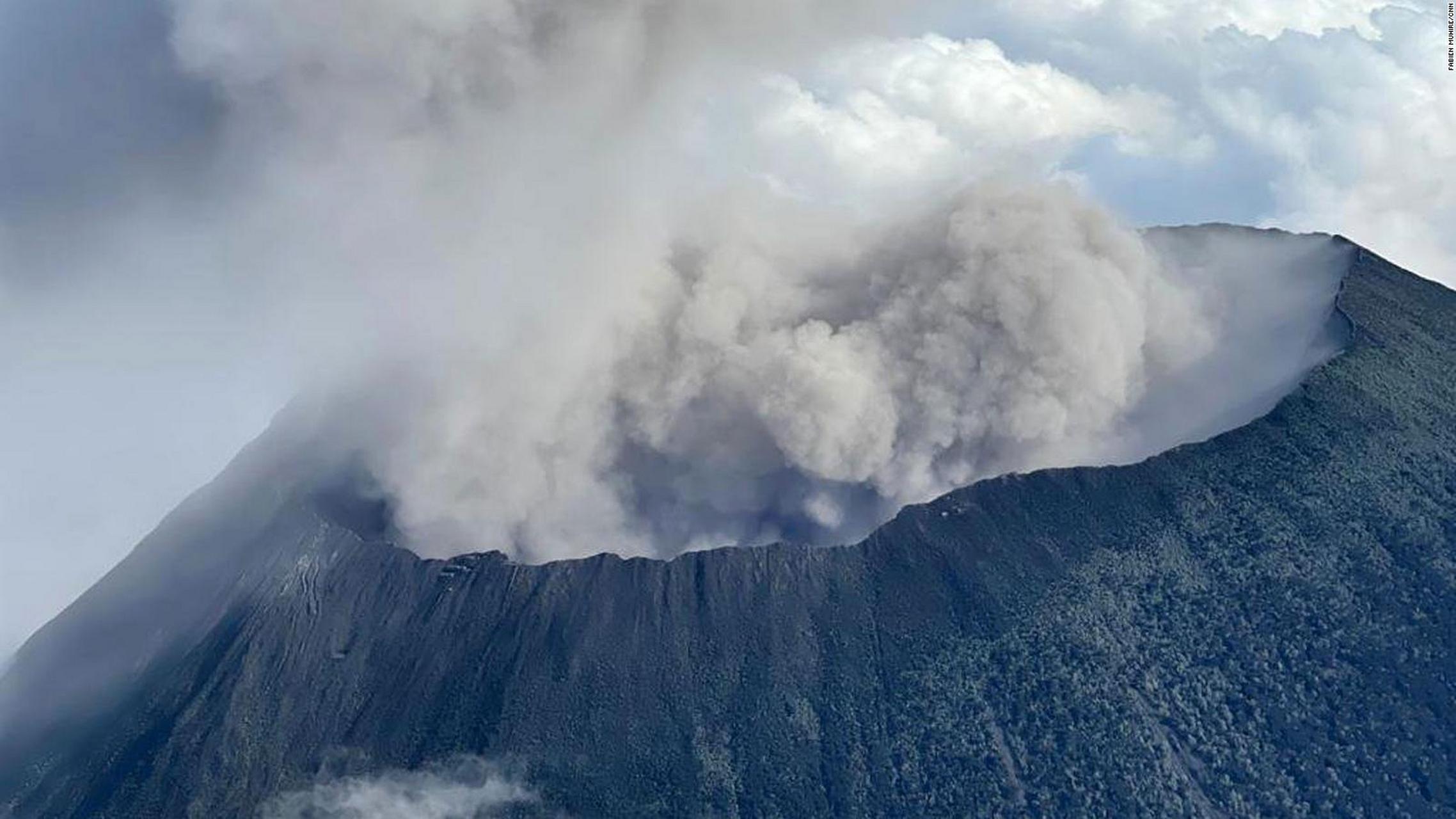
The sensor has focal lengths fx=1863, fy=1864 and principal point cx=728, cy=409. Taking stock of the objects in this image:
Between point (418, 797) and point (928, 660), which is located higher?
point (928, 660)

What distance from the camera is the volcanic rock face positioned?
226 ft

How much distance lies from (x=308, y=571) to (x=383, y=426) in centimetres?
1277

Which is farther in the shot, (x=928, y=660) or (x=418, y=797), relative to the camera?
(x=928, y=660)

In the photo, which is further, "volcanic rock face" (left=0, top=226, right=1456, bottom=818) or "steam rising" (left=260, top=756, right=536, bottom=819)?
"steam rising" (left=260, top=756, right=536, bottom=819)

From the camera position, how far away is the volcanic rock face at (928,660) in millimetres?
68812

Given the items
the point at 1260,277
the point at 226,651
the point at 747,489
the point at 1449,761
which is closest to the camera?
the point at 1449,761

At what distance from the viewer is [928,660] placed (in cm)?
7300

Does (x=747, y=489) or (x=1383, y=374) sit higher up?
(x=1383, y=374)

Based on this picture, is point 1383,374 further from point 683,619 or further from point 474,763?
point 474,763

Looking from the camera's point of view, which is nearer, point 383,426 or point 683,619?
point 683,619

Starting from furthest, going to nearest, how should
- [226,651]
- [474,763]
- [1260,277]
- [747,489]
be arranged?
[1260,277] < [747,489] < [226,651] < [474,763]

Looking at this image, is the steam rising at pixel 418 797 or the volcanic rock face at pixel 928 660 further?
the steam rising at pixel 418 797

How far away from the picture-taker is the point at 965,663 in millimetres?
72688

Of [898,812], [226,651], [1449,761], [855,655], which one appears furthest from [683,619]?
[1449,761]
